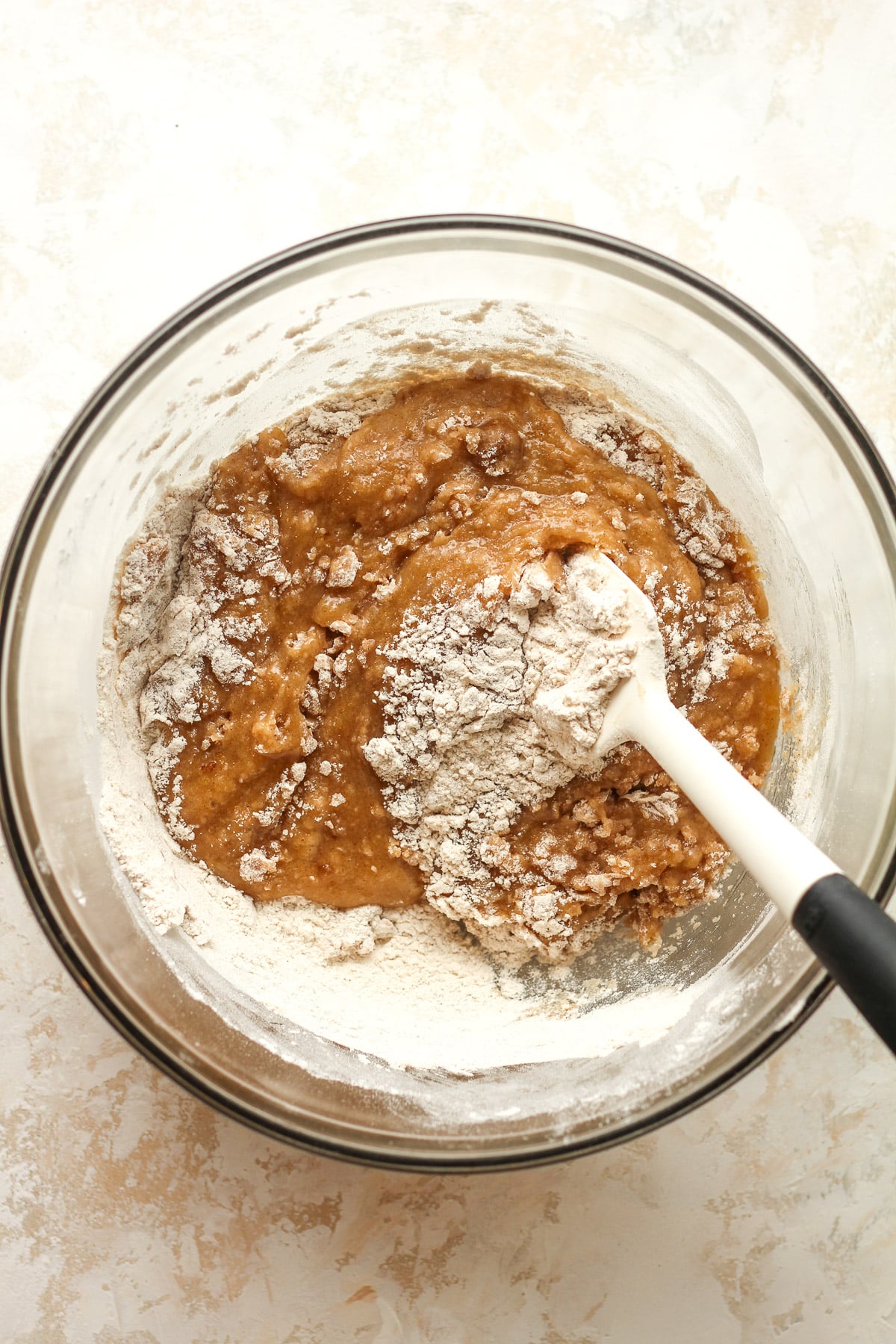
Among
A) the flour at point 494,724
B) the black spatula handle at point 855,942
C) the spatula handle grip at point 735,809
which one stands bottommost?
the black spatula handle at point 855,942

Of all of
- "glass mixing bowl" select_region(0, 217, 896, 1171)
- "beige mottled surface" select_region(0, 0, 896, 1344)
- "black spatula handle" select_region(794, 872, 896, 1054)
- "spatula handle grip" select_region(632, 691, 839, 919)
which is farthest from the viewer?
"beige mottled surface" select_region(0, 0, 896, 1344)

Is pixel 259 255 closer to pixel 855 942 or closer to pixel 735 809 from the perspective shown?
pixel 735 809

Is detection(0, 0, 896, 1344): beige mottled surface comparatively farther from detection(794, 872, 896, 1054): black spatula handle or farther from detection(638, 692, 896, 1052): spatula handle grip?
detection(794, 872, 896, 1054): black spatula handle

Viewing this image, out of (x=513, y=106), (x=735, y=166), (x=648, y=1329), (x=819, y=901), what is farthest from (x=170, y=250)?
(x=648, y=1329)

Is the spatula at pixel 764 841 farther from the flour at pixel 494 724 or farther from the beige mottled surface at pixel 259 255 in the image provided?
the beige mottled surface at pixel 259 255

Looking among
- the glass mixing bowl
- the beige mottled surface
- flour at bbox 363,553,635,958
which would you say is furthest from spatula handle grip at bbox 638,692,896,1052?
the beige mottled surface

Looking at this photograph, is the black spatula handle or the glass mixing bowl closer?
the black spatula handle

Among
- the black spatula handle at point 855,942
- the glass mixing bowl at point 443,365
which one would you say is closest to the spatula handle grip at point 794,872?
the black spatula handle at point 855,942
